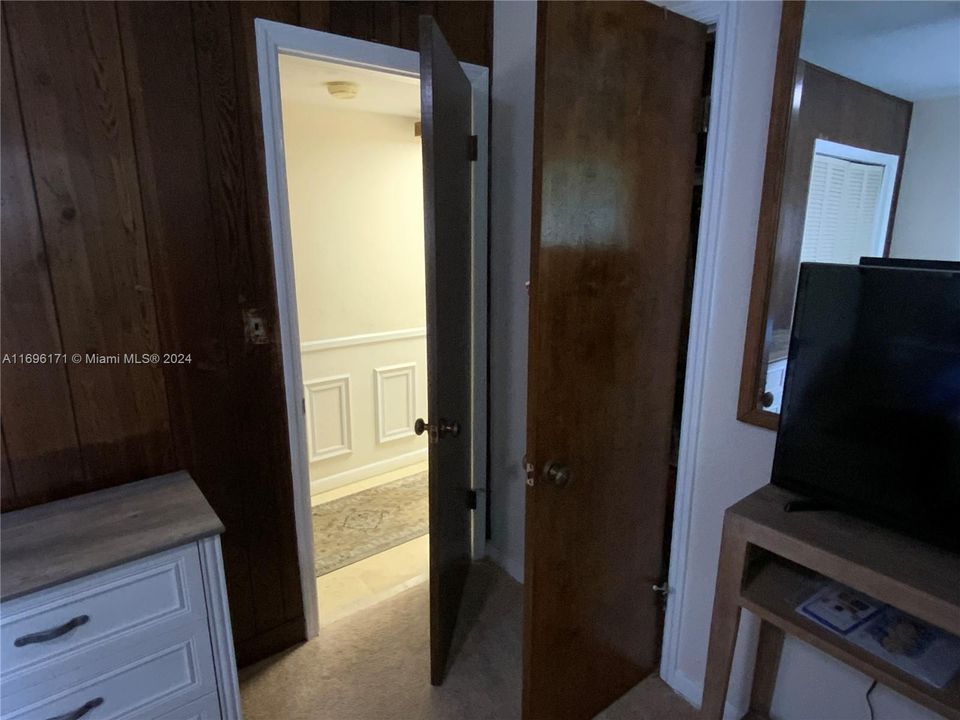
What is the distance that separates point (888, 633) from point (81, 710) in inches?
67.7

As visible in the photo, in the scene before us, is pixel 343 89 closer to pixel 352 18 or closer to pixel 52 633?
pixel 352 18

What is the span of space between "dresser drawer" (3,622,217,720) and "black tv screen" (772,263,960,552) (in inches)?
57.7

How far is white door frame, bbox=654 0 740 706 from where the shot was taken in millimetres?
1414

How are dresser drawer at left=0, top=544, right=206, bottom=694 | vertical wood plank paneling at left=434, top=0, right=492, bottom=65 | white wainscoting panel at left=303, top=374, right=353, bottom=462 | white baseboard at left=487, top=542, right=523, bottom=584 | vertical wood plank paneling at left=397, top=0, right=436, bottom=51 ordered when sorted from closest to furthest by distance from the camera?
dresser drawer at left=0, top=544, right=206, bottom=694 → vertical wood plank paneling at left=397, top=0, right=436, bottom=51 → vertical wood plank paneling at left=434, top=0, right=492, bottom=65 → white baseboard at left=487, top=542, right=523, bottom=584 → white wainscoting panel at left=303, top=374, right=353, bottom=462

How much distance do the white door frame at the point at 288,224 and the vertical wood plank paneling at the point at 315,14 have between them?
2 cm

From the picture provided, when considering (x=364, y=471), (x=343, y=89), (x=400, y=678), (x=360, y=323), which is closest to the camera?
(x=400, y=678)

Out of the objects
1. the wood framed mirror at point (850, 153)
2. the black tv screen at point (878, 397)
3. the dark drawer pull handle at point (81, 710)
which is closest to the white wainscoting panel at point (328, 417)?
the dark drawer pull handle at point (81, 710)

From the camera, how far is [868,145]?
1.30 metres

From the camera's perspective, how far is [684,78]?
1.45 metres

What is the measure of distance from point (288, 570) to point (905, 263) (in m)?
2.00

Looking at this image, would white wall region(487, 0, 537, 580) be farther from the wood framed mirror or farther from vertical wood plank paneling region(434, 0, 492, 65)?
the wood framed mirror

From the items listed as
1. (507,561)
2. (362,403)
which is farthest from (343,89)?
(507,561)

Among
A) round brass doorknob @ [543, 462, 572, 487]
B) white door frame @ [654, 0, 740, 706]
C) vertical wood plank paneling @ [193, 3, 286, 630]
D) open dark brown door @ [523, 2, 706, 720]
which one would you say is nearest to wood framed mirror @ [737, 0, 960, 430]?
white door frame @ [654, 0, 740, 706]

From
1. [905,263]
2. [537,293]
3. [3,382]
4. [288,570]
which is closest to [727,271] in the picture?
[905,263]
